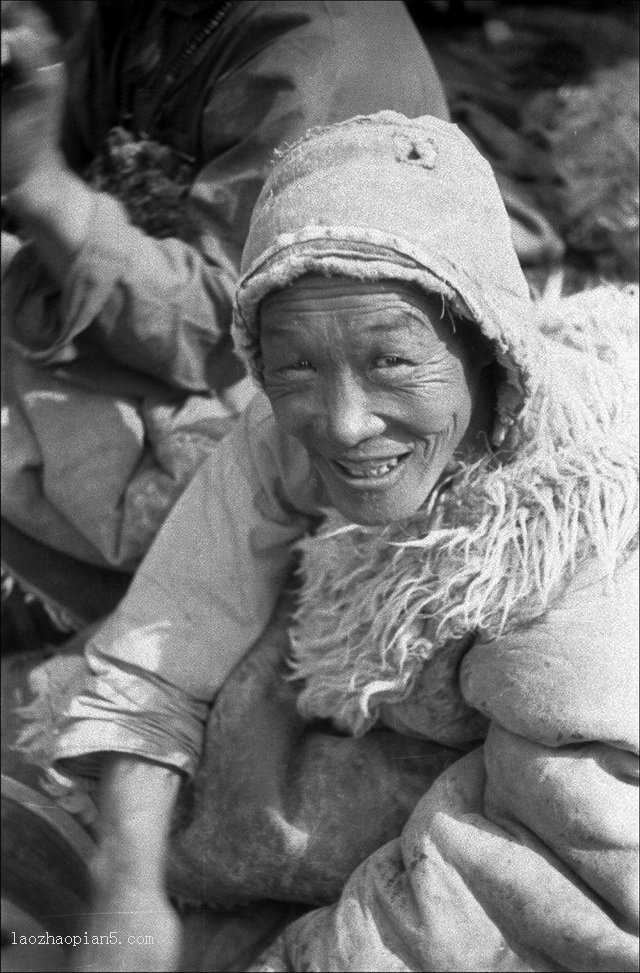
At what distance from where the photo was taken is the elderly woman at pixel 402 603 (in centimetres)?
115

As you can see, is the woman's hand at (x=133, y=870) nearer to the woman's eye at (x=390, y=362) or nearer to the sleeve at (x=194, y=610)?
the sleeve at (x=194, y=610)

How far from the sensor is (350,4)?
5.71 feet

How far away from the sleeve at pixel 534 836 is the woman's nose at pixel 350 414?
262 millimetres

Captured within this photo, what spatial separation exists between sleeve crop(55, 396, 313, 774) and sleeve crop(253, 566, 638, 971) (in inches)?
12.1

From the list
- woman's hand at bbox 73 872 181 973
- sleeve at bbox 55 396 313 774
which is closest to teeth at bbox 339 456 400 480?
sleeve at bbox 55 396 313 774

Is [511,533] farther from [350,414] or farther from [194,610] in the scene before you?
[194,610]

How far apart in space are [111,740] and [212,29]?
101 centimetres

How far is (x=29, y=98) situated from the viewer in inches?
64.6

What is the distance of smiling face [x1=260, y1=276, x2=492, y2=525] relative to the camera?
1.14m

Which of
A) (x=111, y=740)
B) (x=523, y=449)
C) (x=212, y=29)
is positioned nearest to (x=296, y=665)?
(x=111, y=740)

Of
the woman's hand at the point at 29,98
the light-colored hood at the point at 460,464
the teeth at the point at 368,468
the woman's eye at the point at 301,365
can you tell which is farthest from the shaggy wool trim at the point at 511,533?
the woman's hand at the point at 29,98

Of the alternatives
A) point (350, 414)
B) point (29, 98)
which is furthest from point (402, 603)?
point (29, 98)

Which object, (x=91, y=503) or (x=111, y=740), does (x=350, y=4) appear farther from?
(x=111, y=740)

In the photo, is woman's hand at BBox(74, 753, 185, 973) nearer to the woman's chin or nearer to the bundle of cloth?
the woman's chin
